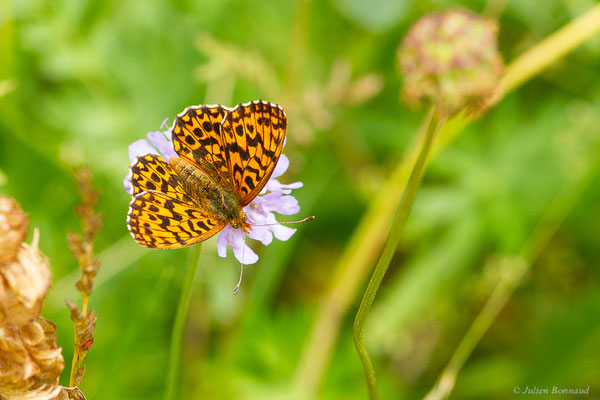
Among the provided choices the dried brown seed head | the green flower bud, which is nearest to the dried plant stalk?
the dried brown seed head

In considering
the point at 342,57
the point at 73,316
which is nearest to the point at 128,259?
the point at 342,57

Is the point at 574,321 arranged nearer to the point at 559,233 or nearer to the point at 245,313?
the point at 559,233

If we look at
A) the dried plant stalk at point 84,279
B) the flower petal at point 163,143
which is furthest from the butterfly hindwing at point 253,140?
the dried plant stalk at point 84,279

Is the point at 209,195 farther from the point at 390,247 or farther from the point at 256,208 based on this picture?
the point at 390,247

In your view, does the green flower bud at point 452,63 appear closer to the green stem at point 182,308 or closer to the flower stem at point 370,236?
the flower stem at point 370,236

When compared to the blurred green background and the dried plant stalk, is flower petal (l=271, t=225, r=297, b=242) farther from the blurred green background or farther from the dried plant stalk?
the blurred green background
